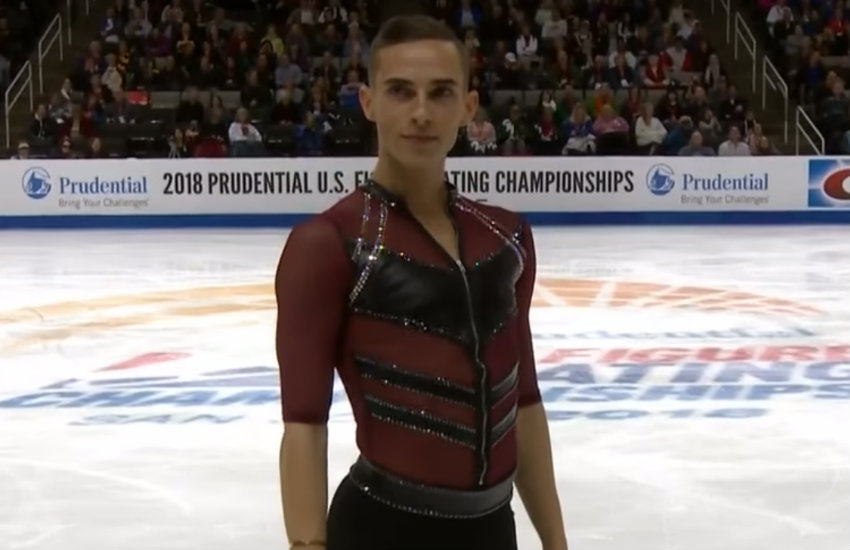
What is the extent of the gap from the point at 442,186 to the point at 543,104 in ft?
51.6

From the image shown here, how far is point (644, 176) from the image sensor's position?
16.3 m

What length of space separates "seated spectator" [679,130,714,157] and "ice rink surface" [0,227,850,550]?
5023 mm

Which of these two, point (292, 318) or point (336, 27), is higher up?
point (336, 27)

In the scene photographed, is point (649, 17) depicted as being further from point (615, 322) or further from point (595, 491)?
point (595, 491)

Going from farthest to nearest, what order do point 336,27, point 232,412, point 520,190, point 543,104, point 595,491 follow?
1. point 336,27
2. point 543,104
3. point 520,190
4. point 232,412
5. point 595,491

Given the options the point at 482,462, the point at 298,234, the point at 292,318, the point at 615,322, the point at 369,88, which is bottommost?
the point at 615,322

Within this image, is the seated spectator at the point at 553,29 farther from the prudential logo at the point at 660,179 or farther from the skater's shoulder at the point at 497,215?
the skater's shoulder at the point at 497,215

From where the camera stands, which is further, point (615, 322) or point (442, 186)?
point (615, 322)

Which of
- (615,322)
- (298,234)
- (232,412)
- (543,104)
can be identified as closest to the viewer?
(298,234)

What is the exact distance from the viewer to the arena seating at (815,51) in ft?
59.3

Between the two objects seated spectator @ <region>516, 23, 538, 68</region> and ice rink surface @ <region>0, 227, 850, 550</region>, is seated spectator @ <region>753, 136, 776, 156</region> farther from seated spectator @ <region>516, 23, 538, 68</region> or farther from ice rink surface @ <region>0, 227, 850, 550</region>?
ice rink surface @ <region>0, 227, 850, 550</region>

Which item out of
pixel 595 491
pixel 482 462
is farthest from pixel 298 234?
pixel 595 491

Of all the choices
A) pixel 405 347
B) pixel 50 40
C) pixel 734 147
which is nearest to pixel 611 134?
pixel 734 147

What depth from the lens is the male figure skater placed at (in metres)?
1.87
